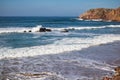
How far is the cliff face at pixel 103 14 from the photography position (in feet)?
389

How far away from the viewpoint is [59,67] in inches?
512

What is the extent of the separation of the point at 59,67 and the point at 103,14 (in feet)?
406

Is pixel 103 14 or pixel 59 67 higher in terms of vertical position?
pixel 59 67

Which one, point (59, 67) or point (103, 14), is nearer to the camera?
point (59, 67)

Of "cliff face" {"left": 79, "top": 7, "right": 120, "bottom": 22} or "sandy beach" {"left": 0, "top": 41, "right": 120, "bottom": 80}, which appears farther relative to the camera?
"cliff face" {"left": 79, "top": 7, "right": 120, "bottom": 22}

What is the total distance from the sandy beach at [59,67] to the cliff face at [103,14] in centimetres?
10235

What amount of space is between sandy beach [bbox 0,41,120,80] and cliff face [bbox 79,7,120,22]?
10235 centimetres

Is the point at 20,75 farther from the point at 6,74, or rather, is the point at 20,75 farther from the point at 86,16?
the point at 86,16

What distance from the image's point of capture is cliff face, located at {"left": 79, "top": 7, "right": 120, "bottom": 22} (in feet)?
389

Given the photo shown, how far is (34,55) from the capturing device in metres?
16.4

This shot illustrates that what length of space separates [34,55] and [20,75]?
5128mm

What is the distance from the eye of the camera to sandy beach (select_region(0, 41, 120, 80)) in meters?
11.2

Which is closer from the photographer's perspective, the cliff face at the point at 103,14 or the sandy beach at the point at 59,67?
the sandy beach at the point at 59,67

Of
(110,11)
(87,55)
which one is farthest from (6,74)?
(110,11)
